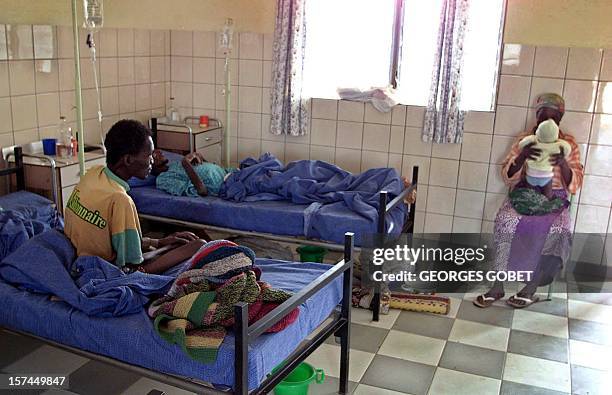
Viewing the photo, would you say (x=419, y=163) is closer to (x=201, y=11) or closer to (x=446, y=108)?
(x=446, y=108)

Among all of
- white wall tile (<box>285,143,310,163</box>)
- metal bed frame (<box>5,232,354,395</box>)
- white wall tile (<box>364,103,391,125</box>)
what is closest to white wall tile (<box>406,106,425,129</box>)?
white wall tile (<box>364,103,391,125</box>)

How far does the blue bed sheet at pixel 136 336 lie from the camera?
7.30ft

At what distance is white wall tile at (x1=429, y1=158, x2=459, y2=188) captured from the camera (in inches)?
193

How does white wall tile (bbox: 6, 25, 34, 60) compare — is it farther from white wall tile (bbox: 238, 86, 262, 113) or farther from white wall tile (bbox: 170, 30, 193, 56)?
white wall tile (bbox: 238, 86, 262, 113)

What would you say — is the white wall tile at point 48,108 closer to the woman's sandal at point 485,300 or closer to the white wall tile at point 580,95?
the woman's sandal at point 485,300

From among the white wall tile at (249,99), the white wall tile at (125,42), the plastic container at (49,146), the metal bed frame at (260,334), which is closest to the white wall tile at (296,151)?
the white wall tile at (249,99)

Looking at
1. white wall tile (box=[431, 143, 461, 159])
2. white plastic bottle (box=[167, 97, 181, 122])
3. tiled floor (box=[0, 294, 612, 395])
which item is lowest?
tiled floor (box=[0, 294, 612, 395])

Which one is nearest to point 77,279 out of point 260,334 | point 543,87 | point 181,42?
point 260,334

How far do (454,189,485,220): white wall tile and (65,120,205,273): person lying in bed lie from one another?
111 inches

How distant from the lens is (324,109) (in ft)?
17.1

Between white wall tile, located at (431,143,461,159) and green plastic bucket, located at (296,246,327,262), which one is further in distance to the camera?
white wall tile, located at (431,143,461,159)

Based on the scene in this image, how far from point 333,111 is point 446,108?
0.97 meters

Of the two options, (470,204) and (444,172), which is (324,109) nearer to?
(444,172)

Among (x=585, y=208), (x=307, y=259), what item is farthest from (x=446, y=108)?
(x=307, y=259)
